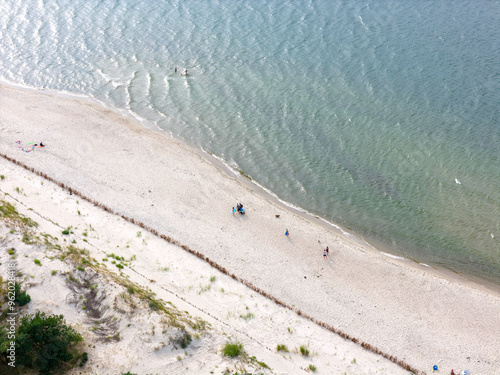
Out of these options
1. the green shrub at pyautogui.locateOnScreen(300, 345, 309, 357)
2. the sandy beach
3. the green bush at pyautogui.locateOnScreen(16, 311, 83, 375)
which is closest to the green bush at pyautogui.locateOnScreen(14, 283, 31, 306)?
the sandy beach

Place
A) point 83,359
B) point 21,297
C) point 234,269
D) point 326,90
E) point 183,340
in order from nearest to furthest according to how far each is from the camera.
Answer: point 83,359
point 21,297
point 183,340
point 234,269
point 326,90

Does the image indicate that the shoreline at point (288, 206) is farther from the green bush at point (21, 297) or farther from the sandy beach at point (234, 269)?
the green bush at point (21, 297)

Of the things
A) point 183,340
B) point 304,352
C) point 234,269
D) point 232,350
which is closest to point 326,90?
point 234,269

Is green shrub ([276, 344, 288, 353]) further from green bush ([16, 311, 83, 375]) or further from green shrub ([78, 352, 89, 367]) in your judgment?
green bush ([16, 311, 83, 375])

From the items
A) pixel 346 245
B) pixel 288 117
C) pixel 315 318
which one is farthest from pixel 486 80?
pixel 315 318

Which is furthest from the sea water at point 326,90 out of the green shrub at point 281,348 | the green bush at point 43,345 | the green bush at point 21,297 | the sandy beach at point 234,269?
the green bush at point 43,345

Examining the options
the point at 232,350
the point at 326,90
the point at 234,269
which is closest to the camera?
the point at 232,350

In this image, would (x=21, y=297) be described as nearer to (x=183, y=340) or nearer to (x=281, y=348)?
(x=183, y=340)
